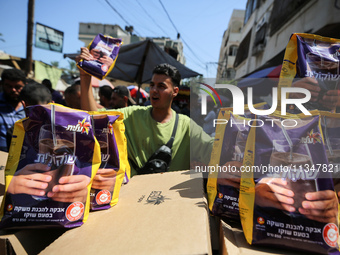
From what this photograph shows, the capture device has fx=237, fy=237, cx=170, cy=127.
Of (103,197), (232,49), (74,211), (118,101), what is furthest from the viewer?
(232,49)

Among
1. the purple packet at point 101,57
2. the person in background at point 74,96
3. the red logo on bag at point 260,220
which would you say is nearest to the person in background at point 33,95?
the purple packet at point 101,57

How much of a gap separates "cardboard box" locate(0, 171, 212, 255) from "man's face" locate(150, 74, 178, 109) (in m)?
0.99

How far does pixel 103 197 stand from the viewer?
1211 mm

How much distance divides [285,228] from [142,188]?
30.6 inches

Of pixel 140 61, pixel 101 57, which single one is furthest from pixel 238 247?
pixel 140 61

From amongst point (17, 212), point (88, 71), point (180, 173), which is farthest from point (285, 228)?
point (88, 71)

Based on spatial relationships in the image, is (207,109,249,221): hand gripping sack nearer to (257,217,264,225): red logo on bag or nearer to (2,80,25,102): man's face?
(257,217,264,225): red logo on bag

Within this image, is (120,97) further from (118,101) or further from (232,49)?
(232,49)

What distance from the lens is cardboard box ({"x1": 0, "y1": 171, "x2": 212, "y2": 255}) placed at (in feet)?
2.76

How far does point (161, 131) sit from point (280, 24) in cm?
1060

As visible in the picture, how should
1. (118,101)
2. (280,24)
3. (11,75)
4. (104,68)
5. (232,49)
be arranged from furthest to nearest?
(232,49) → (280,24) → (118,101) → (11,75) → (104,68)

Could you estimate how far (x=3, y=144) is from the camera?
2.62m

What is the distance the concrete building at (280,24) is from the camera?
256 inches

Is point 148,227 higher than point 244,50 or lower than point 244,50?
lower
